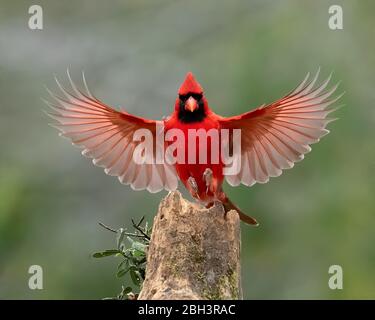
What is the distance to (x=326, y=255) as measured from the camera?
6680mm

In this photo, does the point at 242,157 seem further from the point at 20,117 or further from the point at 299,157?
the point at 20,117

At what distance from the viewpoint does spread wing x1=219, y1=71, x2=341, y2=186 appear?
4578 mm

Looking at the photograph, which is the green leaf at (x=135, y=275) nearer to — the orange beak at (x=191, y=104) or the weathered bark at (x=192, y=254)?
the weathered bark at (x=192, y=254)

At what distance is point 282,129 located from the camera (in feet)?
15.3

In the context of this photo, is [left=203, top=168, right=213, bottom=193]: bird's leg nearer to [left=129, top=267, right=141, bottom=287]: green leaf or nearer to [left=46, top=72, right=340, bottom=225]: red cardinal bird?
[left=46, top=72, right=340, bottom=225]: red cardinal bird

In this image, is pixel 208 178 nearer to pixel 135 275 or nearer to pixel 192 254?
pixel 135 275

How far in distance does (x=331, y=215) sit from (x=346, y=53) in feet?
3.70

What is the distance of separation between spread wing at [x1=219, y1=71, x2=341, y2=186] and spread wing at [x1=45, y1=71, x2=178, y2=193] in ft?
1.10

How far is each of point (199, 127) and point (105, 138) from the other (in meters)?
0.46

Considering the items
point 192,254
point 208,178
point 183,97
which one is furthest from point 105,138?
point 192,254

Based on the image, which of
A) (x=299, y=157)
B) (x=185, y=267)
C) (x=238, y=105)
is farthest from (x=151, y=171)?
(x=238, y=105)

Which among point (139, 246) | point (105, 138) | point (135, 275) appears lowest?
point (135, 275)

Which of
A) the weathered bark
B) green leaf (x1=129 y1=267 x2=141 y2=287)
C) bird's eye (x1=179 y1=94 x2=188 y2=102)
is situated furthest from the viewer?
bird's eye (x1=179 y1=94 x2=188 y2=102)

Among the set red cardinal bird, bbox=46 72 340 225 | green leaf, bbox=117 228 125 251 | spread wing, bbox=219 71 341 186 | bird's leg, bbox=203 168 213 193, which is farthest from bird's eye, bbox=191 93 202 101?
green leaf, bbox=117 228 125 251
